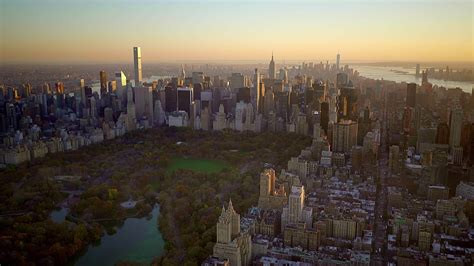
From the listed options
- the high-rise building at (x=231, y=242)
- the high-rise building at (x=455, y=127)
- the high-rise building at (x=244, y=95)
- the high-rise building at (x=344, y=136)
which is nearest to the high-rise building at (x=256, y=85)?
the high-rise building at (x=244, y=95)

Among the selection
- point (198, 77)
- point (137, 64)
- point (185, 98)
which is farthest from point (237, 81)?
point (137, 64)

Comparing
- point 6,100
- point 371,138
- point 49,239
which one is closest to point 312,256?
point 49,239

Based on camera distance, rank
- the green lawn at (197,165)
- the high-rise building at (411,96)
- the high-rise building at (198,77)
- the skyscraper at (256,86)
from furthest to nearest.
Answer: the high-rise building at (198,77) < the skyscraper at (256,86) < the high-rise building at (411,96) < the green lawn at (197,165)

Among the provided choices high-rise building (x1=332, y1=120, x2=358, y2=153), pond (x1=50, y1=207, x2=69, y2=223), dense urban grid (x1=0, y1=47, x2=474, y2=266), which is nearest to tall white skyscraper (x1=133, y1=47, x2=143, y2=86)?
dense urban grid (x1=0, y1=47, x2=474, y2=266)

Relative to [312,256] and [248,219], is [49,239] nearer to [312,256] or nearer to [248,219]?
[248,219]

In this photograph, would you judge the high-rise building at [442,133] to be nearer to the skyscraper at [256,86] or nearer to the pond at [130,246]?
the pond at [130,246]

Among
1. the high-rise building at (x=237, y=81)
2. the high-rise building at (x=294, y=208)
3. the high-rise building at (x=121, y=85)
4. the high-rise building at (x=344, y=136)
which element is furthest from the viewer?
the high-rise building at (x=237, y=81)

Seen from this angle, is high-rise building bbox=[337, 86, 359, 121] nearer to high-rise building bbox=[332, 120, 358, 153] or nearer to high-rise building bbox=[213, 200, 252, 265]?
high-rise building bbox=[332, 120, 358, 153]
